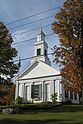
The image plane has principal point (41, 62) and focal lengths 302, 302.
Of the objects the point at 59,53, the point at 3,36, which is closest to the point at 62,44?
the point at 59,53

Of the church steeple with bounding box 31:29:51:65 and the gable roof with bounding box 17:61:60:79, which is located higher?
the church steeple with bounding box 31:29:51:65

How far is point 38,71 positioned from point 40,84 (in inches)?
118

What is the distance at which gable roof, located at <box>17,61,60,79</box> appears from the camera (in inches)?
2281

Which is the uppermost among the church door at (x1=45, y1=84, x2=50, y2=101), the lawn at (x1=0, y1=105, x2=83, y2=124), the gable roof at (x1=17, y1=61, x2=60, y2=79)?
the gable roof at (x1=17, y1=61, x2=60, y2=79)

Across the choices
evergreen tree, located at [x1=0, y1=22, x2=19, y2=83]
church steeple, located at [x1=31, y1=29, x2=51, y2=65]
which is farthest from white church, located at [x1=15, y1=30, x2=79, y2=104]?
evergreen tree, located at [x1=0, y1=22, x2=19, y2=83]

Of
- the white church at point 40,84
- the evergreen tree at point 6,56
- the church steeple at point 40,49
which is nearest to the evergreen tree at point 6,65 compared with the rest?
the evergreen tree at point 6,56

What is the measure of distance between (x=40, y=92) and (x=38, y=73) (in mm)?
4306

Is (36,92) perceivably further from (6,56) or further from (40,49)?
(6,56)

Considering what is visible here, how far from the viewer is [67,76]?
2586cm

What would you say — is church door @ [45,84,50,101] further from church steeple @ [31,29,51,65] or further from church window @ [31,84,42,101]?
church steeple @ [31,29,51,65]

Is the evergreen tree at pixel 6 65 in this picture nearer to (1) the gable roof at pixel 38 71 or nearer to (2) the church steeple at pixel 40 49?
(1) the gable roof at pixel 38 71

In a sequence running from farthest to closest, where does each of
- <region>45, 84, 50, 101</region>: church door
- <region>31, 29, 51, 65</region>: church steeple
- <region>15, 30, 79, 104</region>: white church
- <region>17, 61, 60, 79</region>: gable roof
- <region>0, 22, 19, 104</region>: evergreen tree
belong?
<region>31, 29, 51, 65</region>: church steeple → <region>17, 61, 60, 79</region>: gable roof → <region>45, 84, 50, 101</region>: church door → <region>15, 30, 79, 104</region>: white church → <region>0, 22, 19, 104</region>: evergreen tree

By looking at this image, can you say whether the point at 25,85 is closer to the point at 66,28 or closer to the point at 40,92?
the point at 40,92

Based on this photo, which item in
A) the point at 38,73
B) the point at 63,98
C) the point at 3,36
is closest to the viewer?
the point at 3,36
